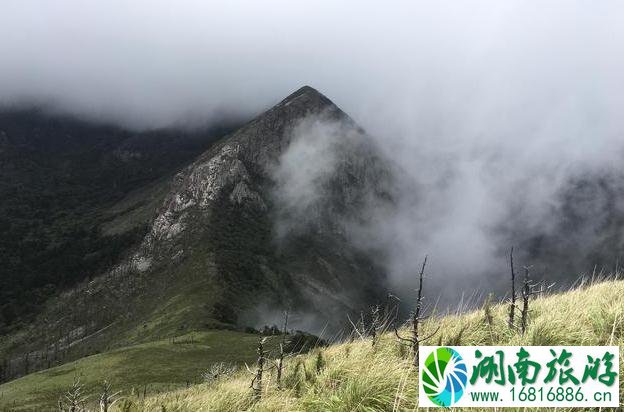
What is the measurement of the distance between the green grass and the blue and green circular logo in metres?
119

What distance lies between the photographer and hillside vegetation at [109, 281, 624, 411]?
22.0 ft

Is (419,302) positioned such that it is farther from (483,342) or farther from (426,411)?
(426,411)

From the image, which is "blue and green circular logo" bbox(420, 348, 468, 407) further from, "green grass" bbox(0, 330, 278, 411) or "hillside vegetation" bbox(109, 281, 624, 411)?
"green grass" bbox(0, 330, 278, 411)

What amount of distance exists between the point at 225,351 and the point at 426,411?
161 meters

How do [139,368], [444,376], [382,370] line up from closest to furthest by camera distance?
[444,376], [382,370], [139,368]

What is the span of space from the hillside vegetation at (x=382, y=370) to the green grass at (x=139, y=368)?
115340 millimetres

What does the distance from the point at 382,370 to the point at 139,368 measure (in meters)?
146

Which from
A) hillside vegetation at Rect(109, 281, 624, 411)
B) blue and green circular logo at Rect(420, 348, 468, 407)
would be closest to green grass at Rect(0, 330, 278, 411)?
hillside vegetation at Rect(109, 281, 624, 411)

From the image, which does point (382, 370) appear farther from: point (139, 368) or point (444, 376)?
point (139, 368)

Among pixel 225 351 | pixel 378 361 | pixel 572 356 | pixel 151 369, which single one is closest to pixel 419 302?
pixel 378 361

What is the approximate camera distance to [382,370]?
7164mm

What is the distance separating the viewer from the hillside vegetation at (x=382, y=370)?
6.71 m

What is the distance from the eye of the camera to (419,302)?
856cm

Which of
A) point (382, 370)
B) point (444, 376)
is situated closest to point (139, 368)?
point (382, 370)
